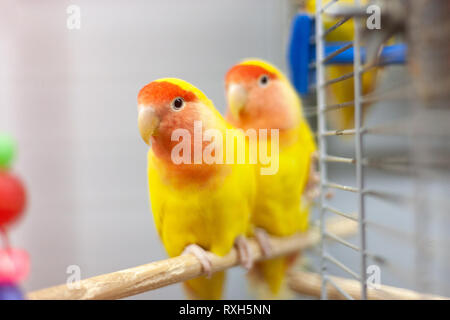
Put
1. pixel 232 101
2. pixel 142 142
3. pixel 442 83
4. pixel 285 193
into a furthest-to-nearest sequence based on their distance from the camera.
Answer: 1. pixel 285 193
2. pixel 232 101
3. pixel 142 142
4. pixel 442 83

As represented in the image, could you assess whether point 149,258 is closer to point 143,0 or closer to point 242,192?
point 242,192

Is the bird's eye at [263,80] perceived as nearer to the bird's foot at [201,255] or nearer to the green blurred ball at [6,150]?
the bird's foot at [201,255]

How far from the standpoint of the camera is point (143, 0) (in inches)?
23.2

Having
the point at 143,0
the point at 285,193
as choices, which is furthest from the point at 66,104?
the point at 285,193

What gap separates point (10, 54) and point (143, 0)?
23 cm

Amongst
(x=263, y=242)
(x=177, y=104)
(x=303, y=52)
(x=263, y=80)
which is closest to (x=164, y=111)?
(x=177, y=104)

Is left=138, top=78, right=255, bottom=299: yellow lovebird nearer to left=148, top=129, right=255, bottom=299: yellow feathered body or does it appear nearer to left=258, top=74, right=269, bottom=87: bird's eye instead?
left=148, top=129, right=255, bottom=299: yellow feathered body

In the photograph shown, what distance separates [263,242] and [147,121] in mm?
377

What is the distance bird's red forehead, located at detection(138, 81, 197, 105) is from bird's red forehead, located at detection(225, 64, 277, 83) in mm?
156

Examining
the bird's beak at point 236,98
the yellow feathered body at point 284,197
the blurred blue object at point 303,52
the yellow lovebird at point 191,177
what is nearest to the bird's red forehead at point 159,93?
the yellow lovebird at point 191,177

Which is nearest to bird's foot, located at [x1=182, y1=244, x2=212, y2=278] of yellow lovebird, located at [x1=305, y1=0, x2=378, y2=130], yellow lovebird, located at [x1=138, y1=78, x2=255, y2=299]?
yellow lovebird, located at [x1=138, y1=78, x2=255, y2=299]

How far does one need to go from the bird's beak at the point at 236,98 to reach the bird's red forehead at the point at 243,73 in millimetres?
12

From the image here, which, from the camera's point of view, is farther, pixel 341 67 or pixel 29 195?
pixel 341 67
